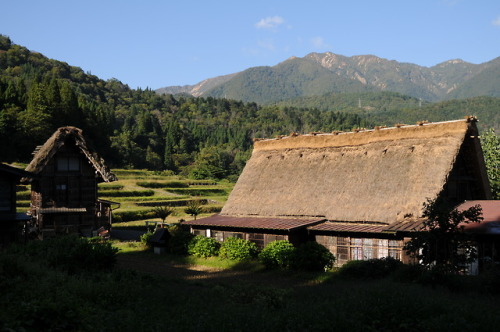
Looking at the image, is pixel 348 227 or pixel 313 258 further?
pixel 348 227

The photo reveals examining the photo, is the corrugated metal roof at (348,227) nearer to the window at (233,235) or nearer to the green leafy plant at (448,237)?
the window at (233,235)

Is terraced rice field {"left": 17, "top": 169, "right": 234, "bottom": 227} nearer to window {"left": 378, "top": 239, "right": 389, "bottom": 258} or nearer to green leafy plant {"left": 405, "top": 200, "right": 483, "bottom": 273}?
window {"left": 378, "top": 239, "right": 389, "bottom": 258}

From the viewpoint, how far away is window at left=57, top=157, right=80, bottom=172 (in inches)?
1326

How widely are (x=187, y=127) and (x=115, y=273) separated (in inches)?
5618

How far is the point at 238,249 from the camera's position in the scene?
78.0ft

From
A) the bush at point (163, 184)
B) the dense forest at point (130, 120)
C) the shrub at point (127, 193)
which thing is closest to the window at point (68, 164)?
the shrub at point (127, 193)

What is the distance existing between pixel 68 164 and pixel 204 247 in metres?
15.0

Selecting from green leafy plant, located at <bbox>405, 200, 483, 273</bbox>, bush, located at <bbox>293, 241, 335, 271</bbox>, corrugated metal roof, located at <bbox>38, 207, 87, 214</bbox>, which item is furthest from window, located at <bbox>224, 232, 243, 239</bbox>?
corrugated metal roof, located at <bbox>38, 207, 87, 214</bbox>

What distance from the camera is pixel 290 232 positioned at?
23078mm

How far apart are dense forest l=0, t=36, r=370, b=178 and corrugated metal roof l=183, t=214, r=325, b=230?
1825 inches


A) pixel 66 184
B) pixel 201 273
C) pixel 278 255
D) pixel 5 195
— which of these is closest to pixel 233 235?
pixel 278 255

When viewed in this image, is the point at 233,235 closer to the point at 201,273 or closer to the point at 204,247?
the point at 204,247

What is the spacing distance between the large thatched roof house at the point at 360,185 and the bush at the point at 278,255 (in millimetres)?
1217

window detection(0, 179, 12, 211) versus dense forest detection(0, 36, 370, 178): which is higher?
dense forest detection(0, 36, 370, 178)
